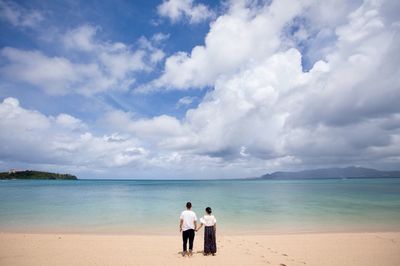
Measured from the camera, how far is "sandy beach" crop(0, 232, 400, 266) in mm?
11008

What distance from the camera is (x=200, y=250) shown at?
1283cm

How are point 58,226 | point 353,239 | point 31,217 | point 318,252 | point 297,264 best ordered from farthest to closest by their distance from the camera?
point 31,217, point 58,226, point 353,239, point 318,252, point 297,264

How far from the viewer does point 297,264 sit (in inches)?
418

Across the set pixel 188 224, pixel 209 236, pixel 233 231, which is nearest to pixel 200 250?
pixel 209 236

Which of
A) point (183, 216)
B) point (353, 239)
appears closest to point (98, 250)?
point (183, 216)

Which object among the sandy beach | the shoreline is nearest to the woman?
the sandy beach

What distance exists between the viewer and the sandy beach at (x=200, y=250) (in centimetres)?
1101

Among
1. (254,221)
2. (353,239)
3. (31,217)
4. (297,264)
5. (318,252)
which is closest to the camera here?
(297,264)

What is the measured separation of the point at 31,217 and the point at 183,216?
20.3m

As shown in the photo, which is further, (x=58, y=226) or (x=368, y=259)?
(x=58, y=226)

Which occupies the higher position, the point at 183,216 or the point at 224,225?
the point at 183,216

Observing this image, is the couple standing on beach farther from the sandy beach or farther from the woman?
the sandy beach

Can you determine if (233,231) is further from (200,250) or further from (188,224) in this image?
(188,224)

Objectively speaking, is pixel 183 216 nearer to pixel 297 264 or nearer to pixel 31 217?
pixel 297 264
